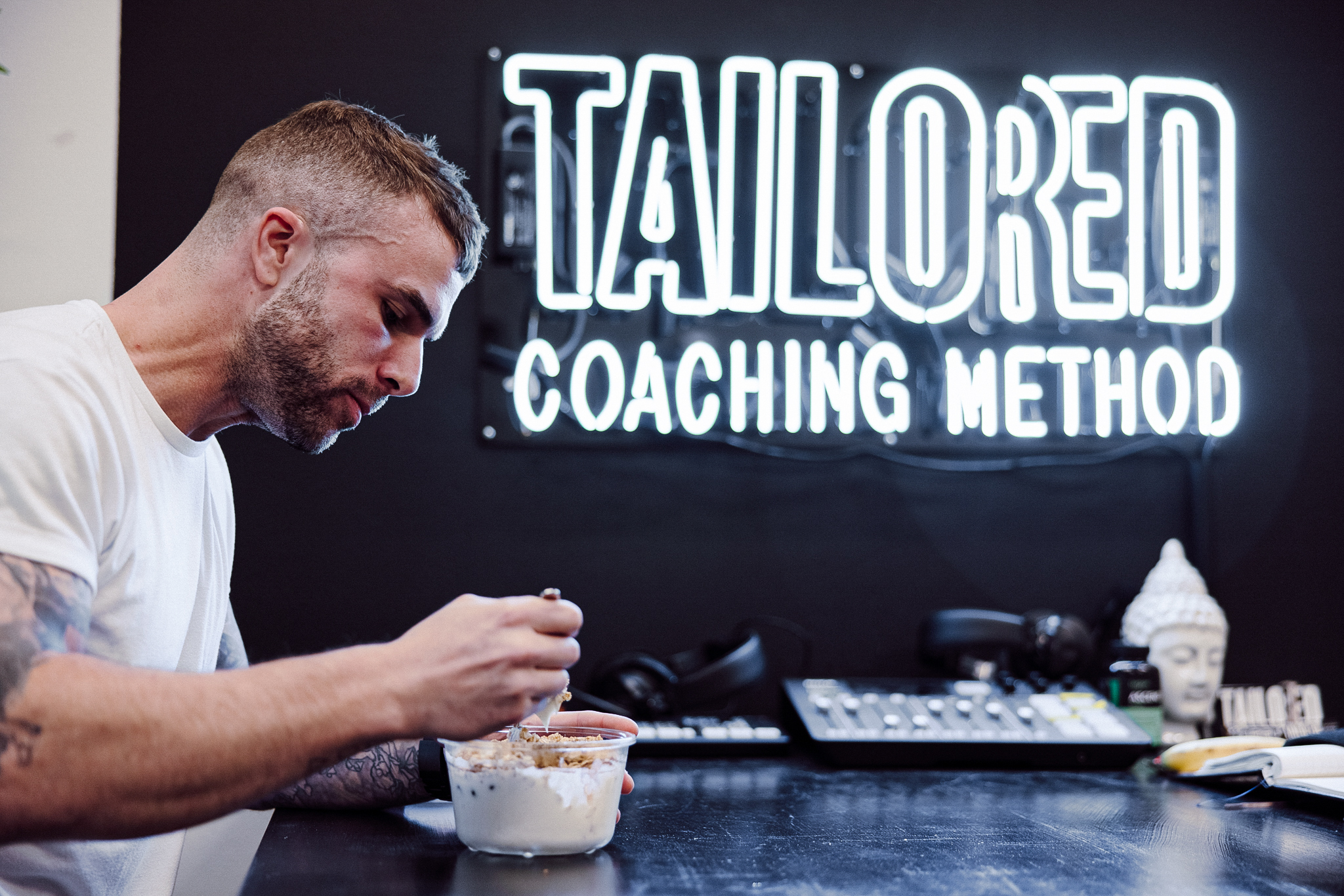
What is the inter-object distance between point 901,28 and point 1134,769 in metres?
1.48

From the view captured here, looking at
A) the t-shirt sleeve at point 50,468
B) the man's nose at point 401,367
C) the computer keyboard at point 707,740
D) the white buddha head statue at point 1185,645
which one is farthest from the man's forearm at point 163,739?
the white buddha head statue at point 1185,645

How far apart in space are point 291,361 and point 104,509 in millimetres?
271

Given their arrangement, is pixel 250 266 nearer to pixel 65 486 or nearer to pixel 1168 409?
pixel 65 486

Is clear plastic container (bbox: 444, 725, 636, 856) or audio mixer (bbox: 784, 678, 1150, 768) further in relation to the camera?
audio mixer (bbox: 784, 678, 1150, 768)

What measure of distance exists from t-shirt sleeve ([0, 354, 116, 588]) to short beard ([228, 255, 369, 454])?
0.69 feet

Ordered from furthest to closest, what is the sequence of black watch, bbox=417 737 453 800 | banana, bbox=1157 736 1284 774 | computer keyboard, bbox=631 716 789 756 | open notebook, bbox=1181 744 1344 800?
1. computer keyboard, bbox=631 716 789 756
2. banana, bbox=1157 736 1284 774
3. open notebook, bbox=1181 744 1344 800
4. black watch, bbox=417 737 453 800

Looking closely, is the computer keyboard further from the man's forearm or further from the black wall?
the man's forearm

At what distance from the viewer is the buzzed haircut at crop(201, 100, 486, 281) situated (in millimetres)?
1237

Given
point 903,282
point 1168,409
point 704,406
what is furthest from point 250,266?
point 1168,409

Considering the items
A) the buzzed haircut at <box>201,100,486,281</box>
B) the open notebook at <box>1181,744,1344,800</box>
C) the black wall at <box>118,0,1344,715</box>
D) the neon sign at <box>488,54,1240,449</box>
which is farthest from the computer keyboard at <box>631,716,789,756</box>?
the buzzed haircut at <box>201,100,486,281</box>

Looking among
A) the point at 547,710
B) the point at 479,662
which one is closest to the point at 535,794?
the point at 547,710

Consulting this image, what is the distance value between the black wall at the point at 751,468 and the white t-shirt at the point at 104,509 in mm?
596

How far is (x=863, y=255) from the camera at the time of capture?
2027 millimetres

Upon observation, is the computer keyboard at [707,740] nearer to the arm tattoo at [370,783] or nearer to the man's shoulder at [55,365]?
the arm tattoo at [370,783]
